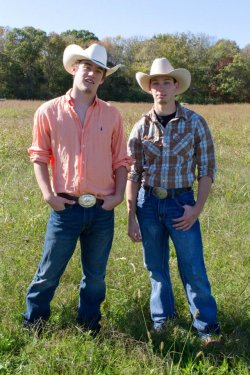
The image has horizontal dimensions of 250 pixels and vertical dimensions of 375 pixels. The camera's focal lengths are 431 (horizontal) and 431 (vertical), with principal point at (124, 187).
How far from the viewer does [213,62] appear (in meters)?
51.8

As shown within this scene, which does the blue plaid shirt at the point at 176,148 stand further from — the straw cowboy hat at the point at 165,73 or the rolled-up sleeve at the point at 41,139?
the rolled-up sleeve at the point at 41,139

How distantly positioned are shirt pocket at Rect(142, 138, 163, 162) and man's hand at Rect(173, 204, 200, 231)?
408mm

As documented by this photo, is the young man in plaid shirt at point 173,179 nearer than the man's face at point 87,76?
No

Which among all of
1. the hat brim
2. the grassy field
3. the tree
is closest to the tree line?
the tree

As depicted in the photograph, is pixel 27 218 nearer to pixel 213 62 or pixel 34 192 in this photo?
pixel 34 192

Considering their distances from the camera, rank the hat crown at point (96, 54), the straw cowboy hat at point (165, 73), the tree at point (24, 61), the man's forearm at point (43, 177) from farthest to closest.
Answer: the tree at point (24, 61)
the straw cowboy hat at point (165, 73)
the man's forearm at point (43, 177)
the hat crown at point (96, 54)

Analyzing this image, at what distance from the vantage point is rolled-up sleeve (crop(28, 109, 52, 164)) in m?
2.73

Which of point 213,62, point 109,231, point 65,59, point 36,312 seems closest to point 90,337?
point 36,312

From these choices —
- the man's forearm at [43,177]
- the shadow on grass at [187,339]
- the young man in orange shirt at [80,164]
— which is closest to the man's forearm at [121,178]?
the young man in orange shirt at [80,164]

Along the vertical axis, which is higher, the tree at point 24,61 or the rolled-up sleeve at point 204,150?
the tree at point 24,61

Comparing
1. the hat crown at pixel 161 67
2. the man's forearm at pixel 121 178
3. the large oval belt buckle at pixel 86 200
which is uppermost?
the hat crown at pixel 161 67

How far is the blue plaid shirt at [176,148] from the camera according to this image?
2941mm

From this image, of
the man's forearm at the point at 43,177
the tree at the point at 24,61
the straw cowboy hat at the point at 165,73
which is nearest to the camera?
the man's forearm at the point at 43,177

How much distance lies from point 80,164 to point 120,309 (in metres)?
1.32
